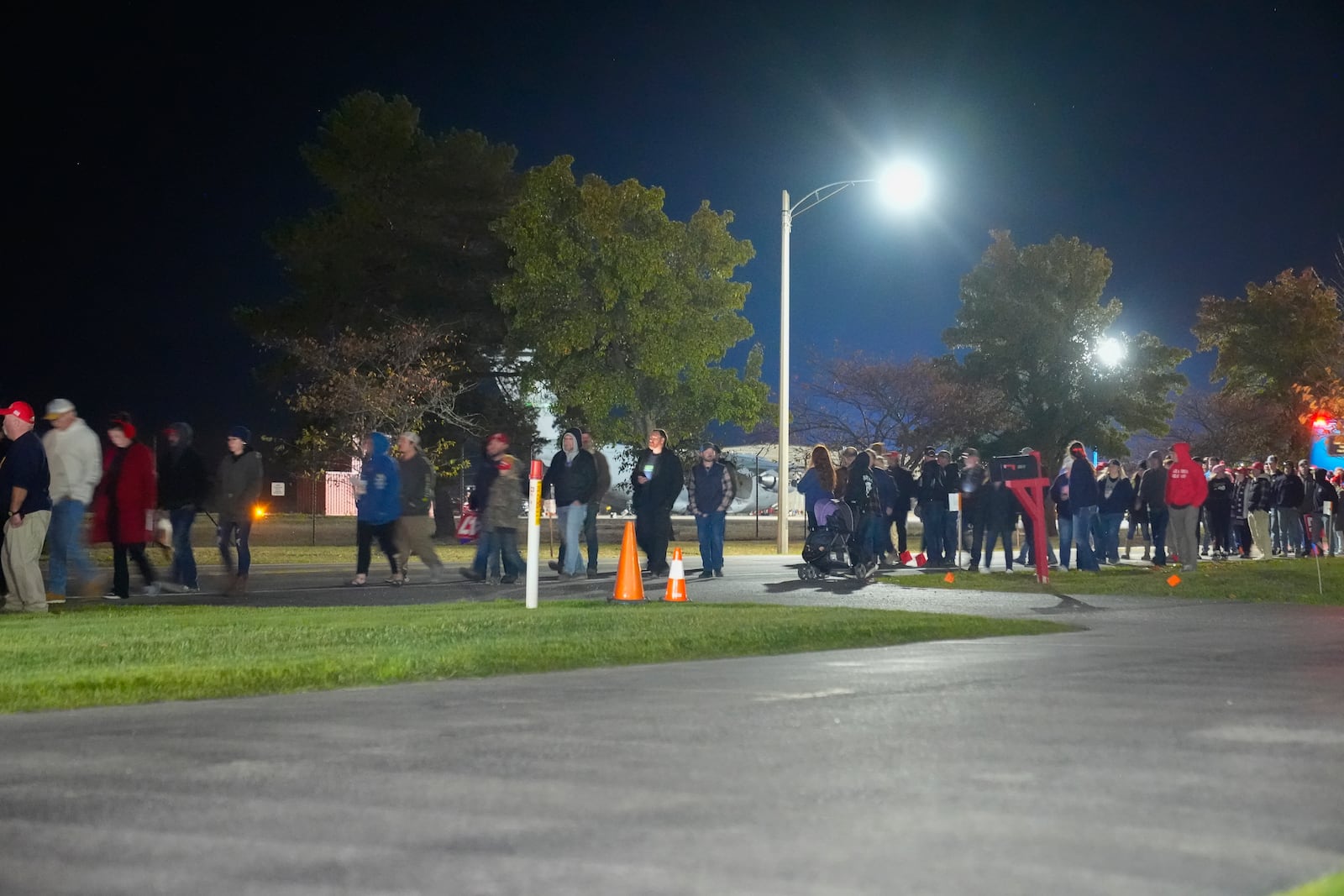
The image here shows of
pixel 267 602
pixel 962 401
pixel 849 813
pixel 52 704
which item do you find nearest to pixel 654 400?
pixel 962 401

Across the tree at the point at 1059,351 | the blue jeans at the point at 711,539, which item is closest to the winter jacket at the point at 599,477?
the blue jeans at the point at 711,539

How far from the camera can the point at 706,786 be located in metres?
5.51

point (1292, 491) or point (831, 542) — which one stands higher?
point (1292, 491)

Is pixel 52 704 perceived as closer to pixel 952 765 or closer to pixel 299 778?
pixel 299 778

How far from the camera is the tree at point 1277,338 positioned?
5669 cm

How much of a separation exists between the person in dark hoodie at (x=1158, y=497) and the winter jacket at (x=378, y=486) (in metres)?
13.0

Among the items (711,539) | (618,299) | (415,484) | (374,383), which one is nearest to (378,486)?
(415,484)

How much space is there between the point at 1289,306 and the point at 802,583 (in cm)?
4747

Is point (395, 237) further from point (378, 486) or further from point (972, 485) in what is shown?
point (378, 486)

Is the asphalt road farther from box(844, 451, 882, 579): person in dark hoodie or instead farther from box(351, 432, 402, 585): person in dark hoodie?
box(844, 451, 882, 579): person in dark hoodie

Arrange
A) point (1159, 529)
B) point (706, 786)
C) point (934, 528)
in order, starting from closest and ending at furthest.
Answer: point (706, 786), point (934, 528), point (1159, 529)

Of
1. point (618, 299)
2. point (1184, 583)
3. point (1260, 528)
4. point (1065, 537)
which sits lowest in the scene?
point (1184, 583)

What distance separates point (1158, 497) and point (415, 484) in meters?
12.9

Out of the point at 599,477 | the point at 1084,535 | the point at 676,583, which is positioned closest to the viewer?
the point at 676,583
